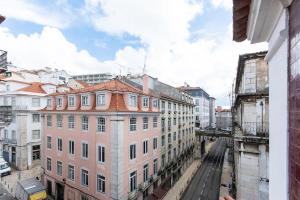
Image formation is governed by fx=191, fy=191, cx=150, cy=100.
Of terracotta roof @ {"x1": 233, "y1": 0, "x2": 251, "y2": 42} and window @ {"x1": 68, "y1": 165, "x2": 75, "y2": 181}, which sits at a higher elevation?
terracotta roof @ {"x1": 233, "y1": 0, "x2": 251, "y2": 42}

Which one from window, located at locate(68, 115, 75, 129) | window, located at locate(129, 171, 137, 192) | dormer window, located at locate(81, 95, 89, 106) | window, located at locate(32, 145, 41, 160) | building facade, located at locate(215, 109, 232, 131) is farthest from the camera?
building facade, located at locate(215, 109, 232, 131)

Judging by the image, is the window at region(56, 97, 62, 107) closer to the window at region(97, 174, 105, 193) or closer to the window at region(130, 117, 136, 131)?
the window at region(130, 117, 136, 131)

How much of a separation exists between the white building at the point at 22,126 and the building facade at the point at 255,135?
108ft

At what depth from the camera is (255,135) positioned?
13.9 m

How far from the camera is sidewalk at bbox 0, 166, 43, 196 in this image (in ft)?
86.3

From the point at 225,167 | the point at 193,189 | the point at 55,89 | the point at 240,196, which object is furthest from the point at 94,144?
the point at 225,167

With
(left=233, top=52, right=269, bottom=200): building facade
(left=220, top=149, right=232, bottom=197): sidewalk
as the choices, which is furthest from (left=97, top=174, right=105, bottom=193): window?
(left=220, top=149, right=232, bottom=197): sidewalk

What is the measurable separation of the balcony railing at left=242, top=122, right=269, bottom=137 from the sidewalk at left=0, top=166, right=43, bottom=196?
27.2 meters

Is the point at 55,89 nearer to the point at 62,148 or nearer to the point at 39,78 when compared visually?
the point at 39,78

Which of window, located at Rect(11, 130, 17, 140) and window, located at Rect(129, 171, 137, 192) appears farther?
window, located at Rect(11, 130, 17, 140)

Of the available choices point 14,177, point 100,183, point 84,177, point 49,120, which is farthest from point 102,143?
point 14,177

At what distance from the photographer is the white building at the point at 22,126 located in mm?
32094

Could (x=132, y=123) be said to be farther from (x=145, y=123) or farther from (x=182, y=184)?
(x=182, y=184)

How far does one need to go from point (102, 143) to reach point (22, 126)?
21.5m
